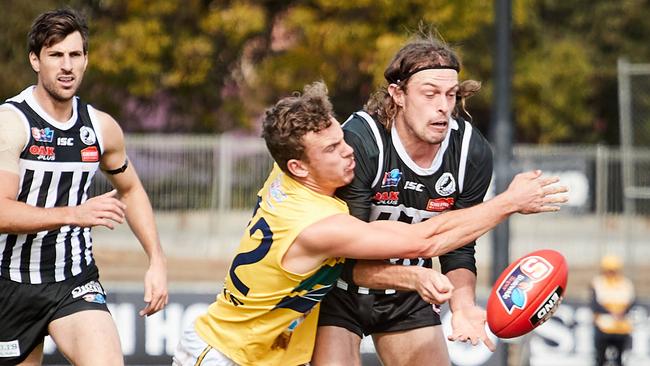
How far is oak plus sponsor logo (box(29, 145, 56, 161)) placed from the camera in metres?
5.52

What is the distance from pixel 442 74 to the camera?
536 centimetres

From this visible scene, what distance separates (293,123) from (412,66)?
707 mm

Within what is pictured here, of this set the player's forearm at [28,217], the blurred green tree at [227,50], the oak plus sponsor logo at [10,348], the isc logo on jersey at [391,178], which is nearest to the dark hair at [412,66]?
the isc logo on jersey at [391,178]

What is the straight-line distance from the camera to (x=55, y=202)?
5.61m

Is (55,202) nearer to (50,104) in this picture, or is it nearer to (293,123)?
(50,104)

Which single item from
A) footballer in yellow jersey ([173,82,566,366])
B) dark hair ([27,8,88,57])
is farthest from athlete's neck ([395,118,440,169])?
dark hair ([27,8,88,57])

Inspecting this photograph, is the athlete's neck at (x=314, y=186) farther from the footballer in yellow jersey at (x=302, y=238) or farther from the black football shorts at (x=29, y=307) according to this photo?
the black football shorts at (x=29, y=307)

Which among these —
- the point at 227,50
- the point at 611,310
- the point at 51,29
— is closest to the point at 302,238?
the point at 51,29

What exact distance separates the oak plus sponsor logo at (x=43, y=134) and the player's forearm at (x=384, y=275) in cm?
161

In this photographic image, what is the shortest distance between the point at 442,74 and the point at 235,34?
17457 mm

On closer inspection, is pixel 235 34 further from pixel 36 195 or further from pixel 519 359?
pixel 36 195

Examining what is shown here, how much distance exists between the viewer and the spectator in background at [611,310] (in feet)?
40.4

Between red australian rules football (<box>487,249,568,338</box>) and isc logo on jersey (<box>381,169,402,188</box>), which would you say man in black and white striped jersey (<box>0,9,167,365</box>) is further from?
red australian rules football (<box>487,249,568,338</box>)

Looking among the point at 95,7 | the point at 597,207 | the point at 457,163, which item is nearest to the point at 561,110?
the point at 597,207
